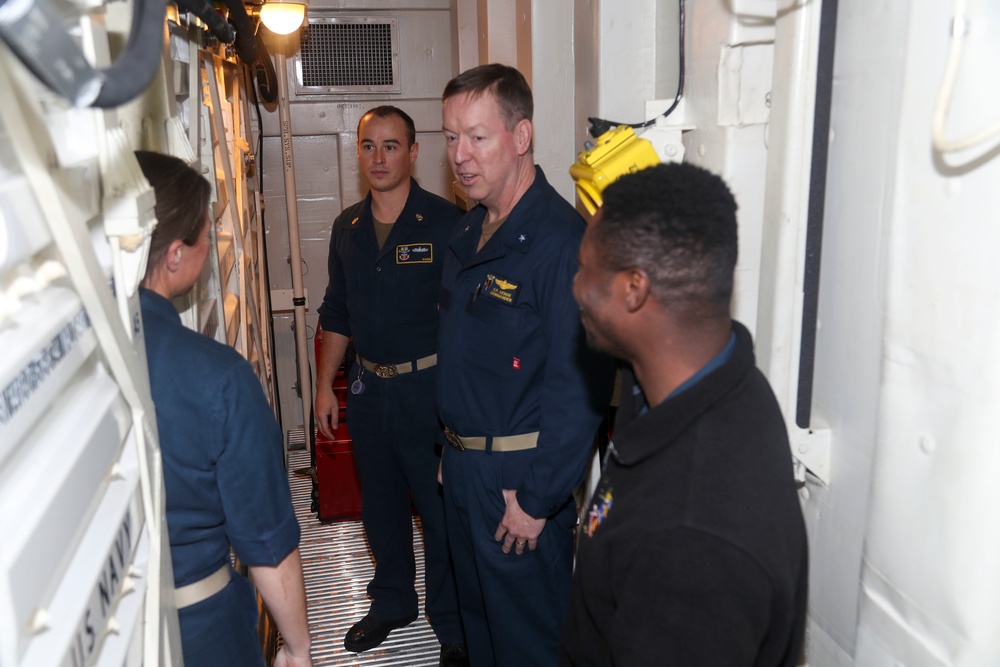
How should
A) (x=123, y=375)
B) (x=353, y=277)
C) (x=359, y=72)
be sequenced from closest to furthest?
1. (x=123, y=375)
2. (x=353, y=277)
3. (x=359, y=72)

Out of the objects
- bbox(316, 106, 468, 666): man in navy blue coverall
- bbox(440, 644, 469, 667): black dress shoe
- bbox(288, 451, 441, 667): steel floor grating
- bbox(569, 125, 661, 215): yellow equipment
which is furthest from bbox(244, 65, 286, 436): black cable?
bbox(569, 125, 661, 215): yellow equipment

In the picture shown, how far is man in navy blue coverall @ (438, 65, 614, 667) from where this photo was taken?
2268mm

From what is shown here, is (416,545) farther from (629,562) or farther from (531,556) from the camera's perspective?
(629,562)

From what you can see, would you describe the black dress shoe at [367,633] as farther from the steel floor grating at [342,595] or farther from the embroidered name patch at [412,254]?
the embroidered name patch at [412,254]

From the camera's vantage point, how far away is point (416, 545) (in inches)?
161

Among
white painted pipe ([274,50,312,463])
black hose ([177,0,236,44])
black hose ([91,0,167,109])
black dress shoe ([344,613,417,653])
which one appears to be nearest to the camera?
black hose ([91,0,167,109])

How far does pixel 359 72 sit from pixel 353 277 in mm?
2194

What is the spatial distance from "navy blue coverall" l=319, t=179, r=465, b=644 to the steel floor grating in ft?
0.43

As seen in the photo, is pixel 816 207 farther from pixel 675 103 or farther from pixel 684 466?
pixel 684 466

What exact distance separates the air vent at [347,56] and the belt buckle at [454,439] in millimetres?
3112

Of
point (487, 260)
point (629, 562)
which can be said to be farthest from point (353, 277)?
point (629, 562)

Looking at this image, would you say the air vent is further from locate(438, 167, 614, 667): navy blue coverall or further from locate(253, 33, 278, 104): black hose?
locate(438, 167, 614, 667): navy blue coverall

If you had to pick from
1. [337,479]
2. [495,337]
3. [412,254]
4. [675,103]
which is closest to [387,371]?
[412,254]

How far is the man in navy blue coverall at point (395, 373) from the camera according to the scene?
3.23 metres
